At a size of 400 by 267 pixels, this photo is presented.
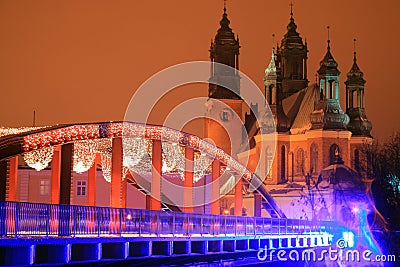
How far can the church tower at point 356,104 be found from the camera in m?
93.3

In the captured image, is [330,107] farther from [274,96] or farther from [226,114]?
[226,114]

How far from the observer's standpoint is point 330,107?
8738 centimetres

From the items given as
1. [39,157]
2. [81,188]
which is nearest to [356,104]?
[81,188]

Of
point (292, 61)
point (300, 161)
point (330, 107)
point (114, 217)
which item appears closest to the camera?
point (114, 217)

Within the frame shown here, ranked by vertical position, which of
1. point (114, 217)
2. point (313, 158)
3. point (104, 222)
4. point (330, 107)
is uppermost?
point (330, 107)

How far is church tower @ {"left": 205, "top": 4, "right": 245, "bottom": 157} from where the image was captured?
9925 cm

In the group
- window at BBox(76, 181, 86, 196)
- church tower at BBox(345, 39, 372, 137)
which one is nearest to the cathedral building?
church tower at BBox(345, 39, 372, 137)

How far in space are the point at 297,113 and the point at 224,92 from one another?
929cm

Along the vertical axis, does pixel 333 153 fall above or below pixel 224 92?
below

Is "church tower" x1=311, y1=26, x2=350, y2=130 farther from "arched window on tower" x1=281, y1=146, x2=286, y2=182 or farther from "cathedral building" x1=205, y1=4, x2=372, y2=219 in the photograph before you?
"arched window on tower" x1=281, y1=146, x2=286, y2=182

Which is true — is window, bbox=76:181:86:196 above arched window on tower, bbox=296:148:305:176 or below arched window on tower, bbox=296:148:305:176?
below

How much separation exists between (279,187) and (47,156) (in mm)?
63391

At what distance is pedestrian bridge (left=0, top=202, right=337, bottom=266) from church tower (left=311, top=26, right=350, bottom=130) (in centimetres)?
5371

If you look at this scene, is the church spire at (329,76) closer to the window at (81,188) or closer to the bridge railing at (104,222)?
the window at (81,188)
